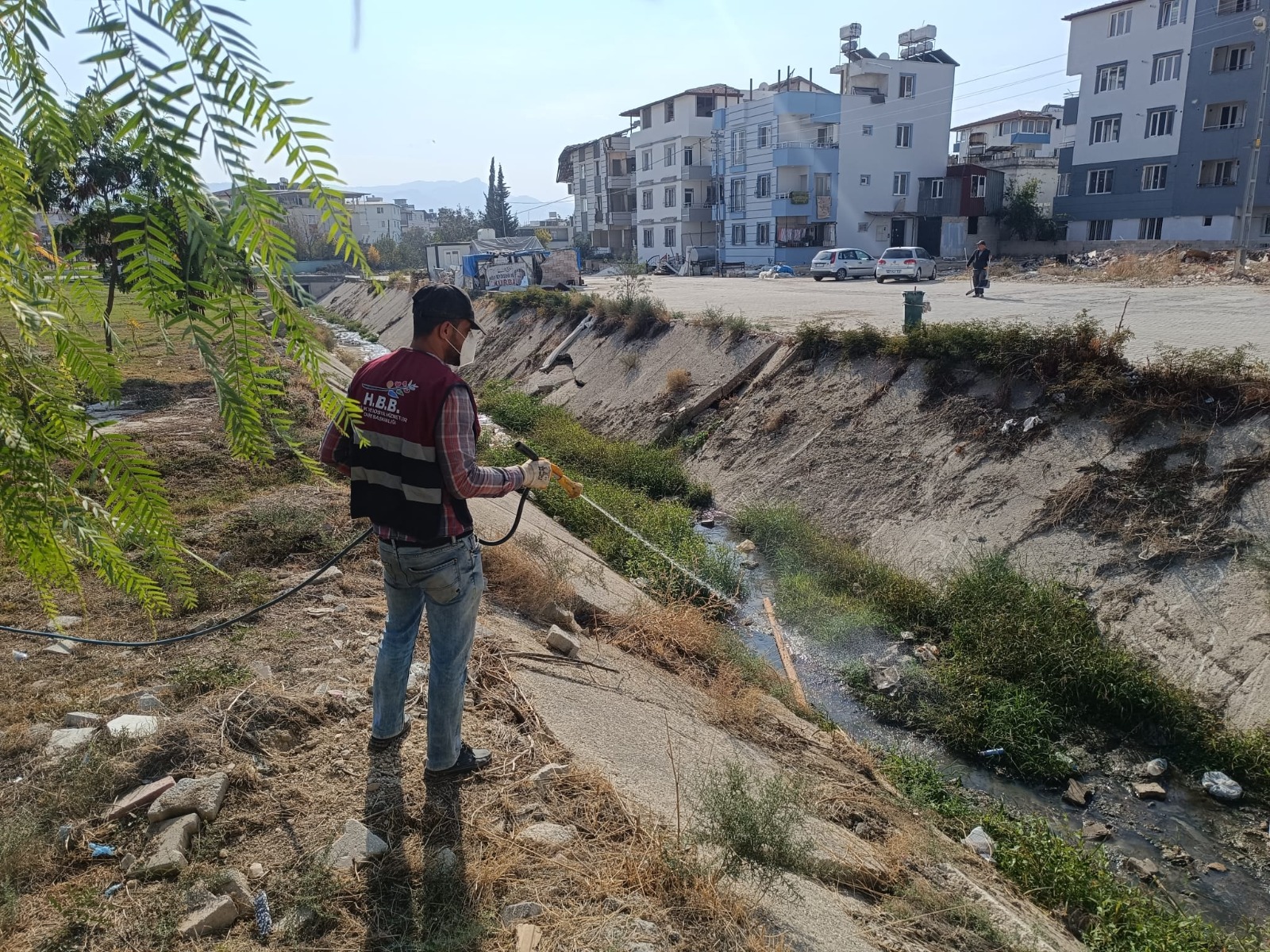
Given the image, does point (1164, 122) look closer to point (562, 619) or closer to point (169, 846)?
point (562, 619)

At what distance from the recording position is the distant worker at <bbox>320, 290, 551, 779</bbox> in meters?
3.40

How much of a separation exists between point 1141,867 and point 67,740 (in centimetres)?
606

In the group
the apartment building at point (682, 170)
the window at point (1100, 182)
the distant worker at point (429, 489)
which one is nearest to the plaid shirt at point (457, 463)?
the distant worker at point (429, 489)

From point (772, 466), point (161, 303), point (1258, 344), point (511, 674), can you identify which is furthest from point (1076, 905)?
point (1258, 344)

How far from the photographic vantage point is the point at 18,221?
1705mm

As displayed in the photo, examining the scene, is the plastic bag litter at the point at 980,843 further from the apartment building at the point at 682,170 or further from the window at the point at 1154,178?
the apartment building at the point at 682,170

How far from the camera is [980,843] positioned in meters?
5.37

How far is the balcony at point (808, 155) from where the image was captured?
46.6 metres

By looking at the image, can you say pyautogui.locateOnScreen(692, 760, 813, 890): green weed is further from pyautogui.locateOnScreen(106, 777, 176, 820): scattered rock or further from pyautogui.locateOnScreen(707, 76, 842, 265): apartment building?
pyautogui.locateOnScreen(707, 76, 842, 265): apartment building

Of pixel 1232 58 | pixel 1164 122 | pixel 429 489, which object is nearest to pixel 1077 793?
pixel 429 489

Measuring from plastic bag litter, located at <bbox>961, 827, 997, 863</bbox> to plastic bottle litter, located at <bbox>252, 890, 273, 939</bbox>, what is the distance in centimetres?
414

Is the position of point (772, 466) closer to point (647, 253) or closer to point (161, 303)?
point (161, 303)

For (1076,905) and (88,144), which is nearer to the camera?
(88,144)

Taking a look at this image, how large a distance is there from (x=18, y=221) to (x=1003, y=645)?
772 cm
